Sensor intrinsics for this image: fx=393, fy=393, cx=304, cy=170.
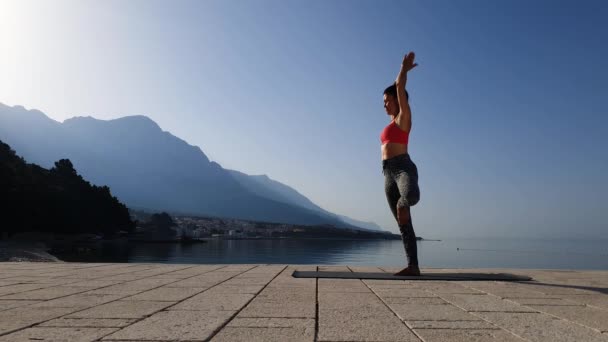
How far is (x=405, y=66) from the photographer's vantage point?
19.7 ft

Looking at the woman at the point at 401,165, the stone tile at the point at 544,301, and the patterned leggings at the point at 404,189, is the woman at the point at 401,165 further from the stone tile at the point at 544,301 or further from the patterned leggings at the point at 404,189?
the stone tile at the point at 544,301

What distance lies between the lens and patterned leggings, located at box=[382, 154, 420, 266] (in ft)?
17.9

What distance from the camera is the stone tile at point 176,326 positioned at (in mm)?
2184

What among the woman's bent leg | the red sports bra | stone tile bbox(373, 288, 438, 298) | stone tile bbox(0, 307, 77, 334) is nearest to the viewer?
stone tile bbox(0, 307, 77, 334)

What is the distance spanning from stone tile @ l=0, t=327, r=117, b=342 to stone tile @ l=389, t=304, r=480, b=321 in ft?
6.36

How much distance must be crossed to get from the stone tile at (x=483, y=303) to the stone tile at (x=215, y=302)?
1837mm

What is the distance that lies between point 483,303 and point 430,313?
2.59ft

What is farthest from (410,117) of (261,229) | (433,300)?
(261,229)

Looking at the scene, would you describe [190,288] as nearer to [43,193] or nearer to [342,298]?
[342,298]

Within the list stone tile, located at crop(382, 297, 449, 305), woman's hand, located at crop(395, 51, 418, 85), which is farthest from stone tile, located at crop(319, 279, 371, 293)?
woman's hand, located at crop(395, 51, 418, 85)

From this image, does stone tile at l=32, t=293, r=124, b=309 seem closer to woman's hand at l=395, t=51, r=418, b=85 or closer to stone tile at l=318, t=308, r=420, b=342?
stone tile at l=318, t=308, r=420, b=342

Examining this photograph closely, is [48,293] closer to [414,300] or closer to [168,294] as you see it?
[168,294]

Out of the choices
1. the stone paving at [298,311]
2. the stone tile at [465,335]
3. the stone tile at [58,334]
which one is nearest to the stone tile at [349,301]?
the stone paving at [298,311]

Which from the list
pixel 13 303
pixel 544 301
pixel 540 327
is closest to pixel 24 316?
pixel 13 303
